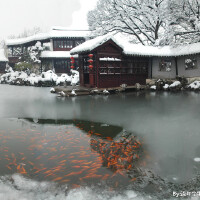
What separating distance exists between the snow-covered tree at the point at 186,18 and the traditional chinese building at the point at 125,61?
1.68 metres

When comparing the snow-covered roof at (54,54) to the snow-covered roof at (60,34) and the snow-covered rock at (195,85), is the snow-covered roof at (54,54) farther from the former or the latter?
the snow-covered rock at (195,85)

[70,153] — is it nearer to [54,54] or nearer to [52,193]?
[52,193]

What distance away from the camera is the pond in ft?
9.86

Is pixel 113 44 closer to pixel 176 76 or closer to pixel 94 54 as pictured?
pixel 94 54

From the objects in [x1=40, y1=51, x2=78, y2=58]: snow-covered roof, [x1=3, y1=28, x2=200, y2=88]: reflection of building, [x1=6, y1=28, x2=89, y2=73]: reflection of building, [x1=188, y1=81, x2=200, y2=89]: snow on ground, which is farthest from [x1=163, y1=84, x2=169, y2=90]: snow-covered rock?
[x1=40, y1=51, x2=78, y2=58]: snow-covered roof

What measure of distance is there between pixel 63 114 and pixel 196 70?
49.6ft

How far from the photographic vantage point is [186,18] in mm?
20703

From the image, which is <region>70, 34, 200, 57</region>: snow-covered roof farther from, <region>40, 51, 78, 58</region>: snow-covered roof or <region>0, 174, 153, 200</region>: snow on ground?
<region>40, 51, 78, 58</region>: snow-covered roof

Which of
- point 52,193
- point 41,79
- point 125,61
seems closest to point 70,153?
point 52,193

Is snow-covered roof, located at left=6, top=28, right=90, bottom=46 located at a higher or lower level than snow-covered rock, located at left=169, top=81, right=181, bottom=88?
higher

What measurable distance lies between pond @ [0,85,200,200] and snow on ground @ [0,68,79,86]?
59.8ft

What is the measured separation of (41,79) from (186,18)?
18.7m

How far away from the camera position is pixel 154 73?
68.5ft

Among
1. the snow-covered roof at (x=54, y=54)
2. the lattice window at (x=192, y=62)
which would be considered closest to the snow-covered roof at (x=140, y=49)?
the lattice window at (x=192, y=62)
